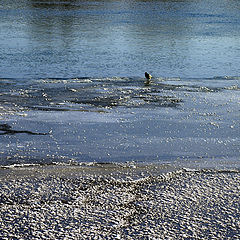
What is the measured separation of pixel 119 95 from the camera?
700 cm

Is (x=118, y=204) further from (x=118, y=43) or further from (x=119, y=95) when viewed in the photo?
(x=118, y=43)

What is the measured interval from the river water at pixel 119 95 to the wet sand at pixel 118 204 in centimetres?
36

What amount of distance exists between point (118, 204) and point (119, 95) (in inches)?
150

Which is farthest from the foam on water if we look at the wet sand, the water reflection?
the water reflection

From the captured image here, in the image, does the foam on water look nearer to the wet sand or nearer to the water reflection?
the wet sand

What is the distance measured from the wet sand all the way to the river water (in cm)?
36

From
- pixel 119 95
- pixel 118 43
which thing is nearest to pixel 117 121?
pixel 119 95

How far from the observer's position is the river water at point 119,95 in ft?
14.7

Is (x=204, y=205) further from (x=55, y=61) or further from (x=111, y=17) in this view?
(x=111, y=17)

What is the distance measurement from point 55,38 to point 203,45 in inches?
168

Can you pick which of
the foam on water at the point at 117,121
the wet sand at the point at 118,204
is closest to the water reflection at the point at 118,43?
the foam on water at the point at 117,121

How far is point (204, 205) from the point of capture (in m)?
3.30

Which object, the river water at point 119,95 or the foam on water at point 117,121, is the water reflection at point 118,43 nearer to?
the river water at point 119,95

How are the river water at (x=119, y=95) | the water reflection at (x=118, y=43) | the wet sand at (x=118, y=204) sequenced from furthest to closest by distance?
the water reflection at (x=118, y=43) → the river water at (x=119, y=95) → the wet sand at (x=118, y=204)
